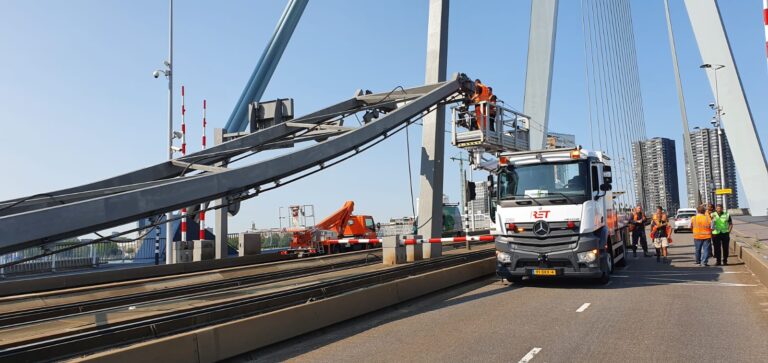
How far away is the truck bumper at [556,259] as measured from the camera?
10.6 meters

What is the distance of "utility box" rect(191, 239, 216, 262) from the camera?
669 inches

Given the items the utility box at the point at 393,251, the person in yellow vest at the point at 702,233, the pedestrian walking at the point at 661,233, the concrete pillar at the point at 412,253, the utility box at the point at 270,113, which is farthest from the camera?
the pedestrian walking at the point at 661,233

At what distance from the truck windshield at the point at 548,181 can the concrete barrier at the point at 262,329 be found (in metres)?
2.90

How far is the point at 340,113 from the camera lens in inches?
496

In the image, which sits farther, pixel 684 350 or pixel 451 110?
pixel 451 110

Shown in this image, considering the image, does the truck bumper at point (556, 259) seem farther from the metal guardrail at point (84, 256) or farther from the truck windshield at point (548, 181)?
the metal guardrail at point (84, 256)

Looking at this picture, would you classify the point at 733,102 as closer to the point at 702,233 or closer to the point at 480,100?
the point at 702,233

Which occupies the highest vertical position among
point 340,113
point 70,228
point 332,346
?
point 340,113

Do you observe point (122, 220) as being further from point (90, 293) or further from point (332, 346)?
point (90, 293)

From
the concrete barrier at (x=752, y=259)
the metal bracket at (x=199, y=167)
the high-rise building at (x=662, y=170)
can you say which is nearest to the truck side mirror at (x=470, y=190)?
the concrete barrier at (x=752, y=259)

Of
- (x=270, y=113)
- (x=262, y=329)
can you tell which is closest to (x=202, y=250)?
(x=270, y=113)

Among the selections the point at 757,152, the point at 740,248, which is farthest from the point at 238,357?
the point at 757,152

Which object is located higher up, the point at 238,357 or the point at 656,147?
the point at 656,147

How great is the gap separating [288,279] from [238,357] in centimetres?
680
